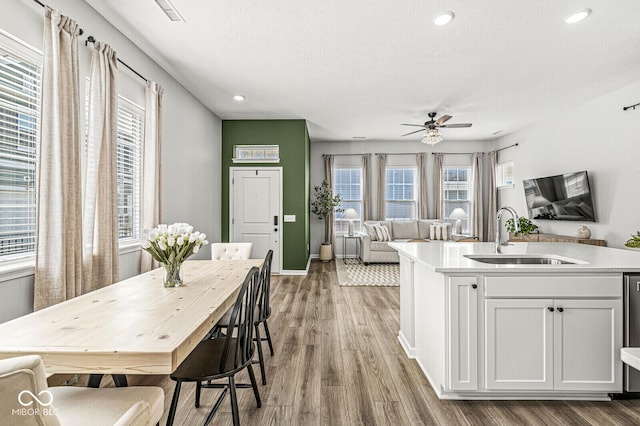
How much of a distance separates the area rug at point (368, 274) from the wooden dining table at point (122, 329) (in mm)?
3868

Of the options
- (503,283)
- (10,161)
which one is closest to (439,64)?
(503,283)

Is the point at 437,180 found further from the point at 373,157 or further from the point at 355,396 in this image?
the point at 355,396

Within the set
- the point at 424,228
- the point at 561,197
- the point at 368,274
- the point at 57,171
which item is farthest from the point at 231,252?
the point at 424,228

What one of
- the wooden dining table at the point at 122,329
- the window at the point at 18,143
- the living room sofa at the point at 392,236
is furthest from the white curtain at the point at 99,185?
the living room sofa at the point at 392,236

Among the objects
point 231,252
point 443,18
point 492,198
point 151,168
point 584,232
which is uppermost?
point 443,18

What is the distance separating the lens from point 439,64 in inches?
149

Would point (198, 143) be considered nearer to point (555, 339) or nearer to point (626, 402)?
point (555, 339)

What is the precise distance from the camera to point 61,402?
1264 mm

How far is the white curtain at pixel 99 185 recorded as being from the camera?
2602 mm

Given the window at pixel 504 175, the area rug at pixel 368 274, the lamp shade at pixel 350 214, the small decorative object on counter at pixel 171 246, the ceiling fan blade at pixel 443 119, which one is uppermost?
the ceiling fan blade at pixel 443 119

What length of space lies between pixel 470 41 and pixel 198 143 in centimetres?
386

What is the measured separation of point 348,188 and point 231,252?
5259 millimetres

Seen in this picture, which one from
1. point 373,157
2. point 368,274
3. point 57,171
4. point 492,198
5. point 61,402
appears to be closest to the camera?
point 61,402

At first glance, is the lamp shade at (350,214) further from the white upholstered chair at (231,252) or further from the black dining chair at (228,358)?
the black dining chair at (228,358)
